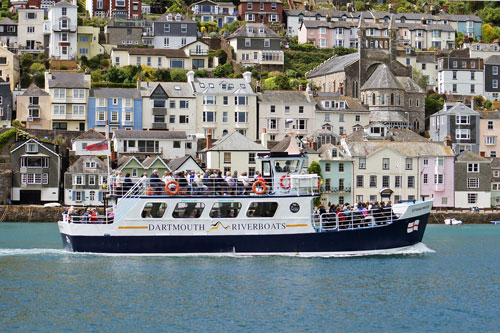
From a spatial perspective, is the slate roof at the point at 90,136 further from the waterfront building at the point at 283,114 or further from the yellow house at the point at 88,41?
the yellow house at the point at 88,41

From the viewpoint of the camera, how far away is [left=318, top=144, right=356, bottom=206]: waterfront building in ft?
258

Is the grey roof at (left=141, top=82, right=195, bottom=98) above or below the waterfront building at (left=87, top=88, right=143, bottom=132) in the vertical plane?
above

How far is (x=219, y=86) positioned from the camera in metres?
90.2

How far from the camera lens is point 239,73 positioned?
98625 millimetres

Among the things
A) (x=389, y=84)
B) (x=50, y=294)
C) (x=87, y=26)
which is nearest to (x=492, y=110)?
(x=389, y=84)

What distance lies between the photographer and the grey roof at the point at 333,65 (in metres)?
105

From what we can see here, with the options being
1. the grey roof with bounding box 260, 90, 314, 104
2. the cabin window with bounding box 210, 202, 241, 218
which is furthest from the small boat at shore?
the cabin window with bounding box 210, 202, 241, 218

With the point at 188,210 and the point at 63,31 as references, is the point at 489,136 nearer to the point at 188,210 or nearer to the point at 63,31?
the point at 63,31

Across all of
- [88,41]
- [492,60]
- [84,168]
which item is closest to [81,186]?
[84,168]

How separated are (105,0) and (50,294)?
92216 mm

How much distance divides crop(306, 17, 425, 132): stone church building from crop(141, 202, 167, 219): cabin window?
57.7m

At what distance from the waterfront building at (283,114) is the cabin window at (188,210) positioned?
4875cm

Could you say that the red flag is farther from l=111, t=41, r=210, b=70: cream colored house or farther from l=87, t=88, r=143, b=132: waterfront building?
l=111, t=41, r=210, b=70: cream colored house

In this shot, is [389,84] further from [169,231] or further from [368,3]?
[169,231]
